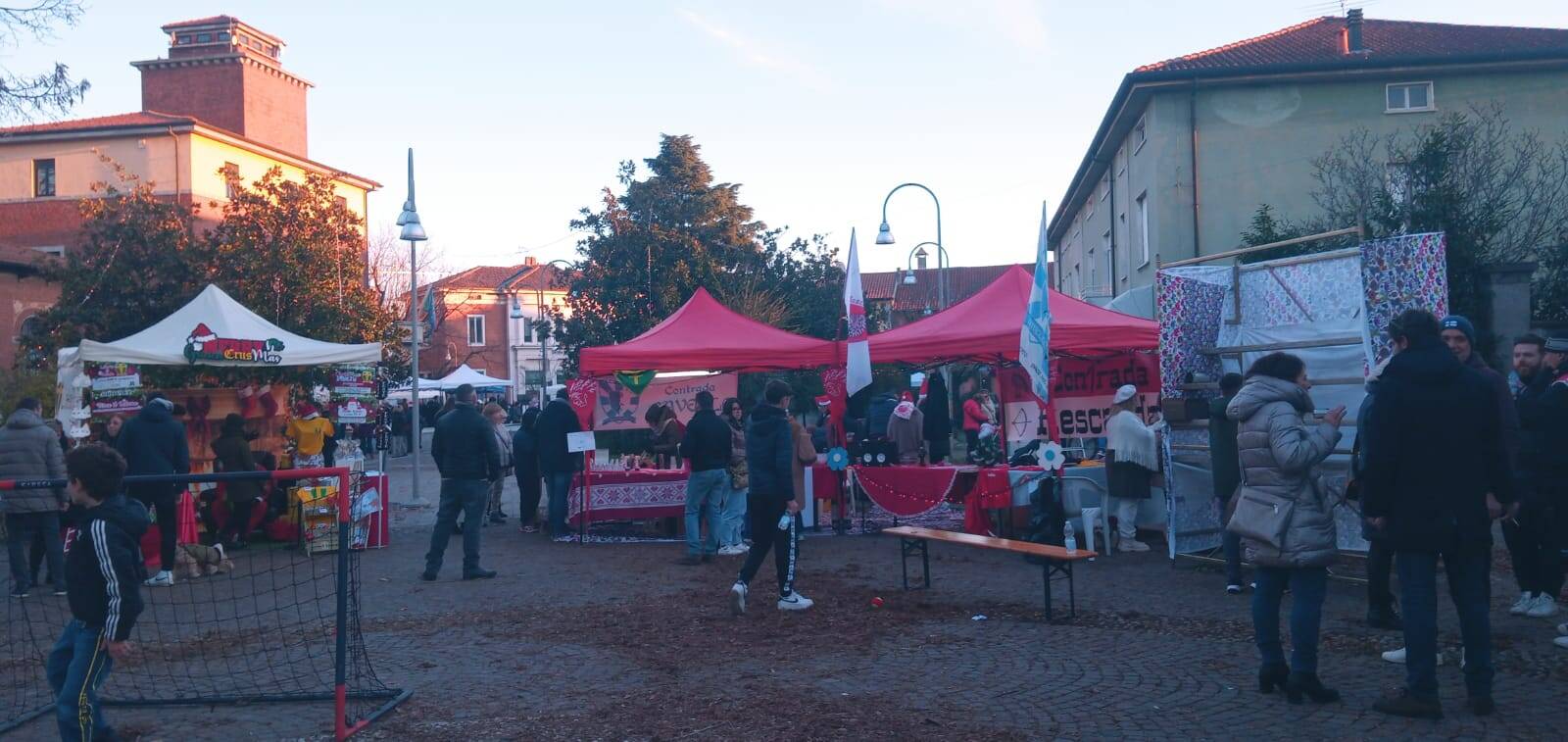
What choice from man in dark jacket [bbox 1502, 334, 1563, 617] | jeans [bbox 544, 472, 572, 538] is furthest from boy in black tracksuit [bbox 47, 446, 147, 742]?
jeans [bbox 544, 472, 572, 538]

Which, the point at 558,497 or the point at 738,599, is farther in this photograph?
the point at 558,497

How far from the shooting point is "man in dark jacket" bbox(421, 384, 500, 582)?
1059 centimetres

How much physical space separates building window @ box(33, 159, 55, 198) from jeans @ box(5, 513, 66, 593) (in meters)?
38.4

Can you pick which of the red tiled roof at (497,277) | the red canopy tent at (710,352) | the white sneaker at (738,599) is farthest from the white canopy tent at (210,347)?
the red tiled roof at (497,277)

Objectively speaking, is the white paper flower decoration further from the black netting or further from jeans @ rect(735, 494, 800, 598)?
the black netting

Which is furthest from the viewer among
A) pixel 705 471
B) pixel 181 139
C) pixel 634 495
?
pixel 181 139

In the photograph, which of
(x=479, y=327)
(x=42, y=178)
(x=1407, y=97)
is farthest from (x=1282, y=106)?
(x=479, y=327)

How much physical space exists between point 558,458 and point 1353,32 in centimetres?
1945

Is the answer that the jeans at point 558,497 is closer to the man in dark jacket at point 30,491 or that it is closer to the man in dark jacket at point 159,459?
the man in dark jacket at point 159,459

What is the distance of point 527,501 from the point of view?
14.5 m

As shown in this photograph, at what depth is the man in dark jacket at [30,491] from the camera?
990cm

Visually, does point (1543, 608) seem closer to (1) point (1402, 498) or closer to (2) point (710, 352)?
(1) point (1402, 498)

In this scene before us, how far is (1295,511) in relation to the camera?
5570 millimetres

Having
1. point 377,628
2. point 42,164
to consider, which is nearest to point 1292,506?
point 377,628
